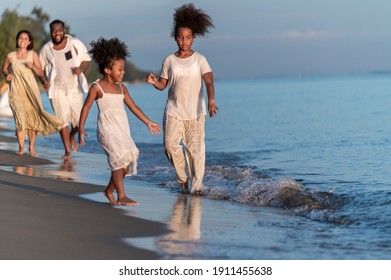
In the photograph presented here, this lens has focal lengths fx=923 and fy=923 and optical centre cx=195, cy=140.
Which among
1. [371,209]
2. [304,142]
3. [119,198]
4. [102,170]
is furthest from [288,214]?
[304,142]

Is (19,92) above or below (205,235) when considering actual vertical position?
above

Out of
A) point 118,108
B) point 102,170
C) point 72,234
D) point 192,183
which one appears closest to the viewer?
point 72,234

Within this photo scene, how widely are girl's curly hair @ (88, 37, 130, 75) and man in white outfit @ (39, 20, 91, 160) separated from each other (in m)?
4.61

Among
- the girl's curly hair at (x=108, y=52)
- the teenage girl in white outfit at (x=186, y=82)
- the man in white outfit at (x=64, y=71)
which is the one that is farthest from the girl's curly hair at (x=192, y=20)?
the man in white outfit at (x=64, y=71)

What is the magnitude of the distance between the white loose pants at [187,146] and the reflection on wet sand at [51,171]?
151 centimetres

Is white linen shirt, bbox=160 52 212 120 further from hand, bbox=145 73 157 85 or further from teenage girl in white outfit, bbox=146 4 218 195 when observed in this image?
hand, bbox=145 73 157 85

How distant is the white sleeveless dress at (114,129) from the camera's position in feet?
30.5

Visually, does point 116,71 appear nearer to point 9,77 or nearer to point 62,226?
point 62,226

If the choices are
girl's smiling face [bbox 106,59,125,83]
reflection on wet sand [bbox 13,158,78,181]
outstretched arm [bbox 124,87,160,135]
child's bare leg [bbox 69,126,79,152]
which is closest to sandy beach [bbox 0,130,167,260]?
outstretched arm [bbox 124,87,160,135]

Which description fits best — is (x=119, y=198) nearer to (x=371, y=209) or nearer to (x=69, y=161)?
(x=371, y=209)

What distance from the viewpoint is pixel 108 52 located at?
30.7ft

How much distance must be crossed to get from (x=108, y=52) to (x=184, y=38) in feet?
4.18

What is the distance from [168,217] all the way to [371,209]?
247 cm
